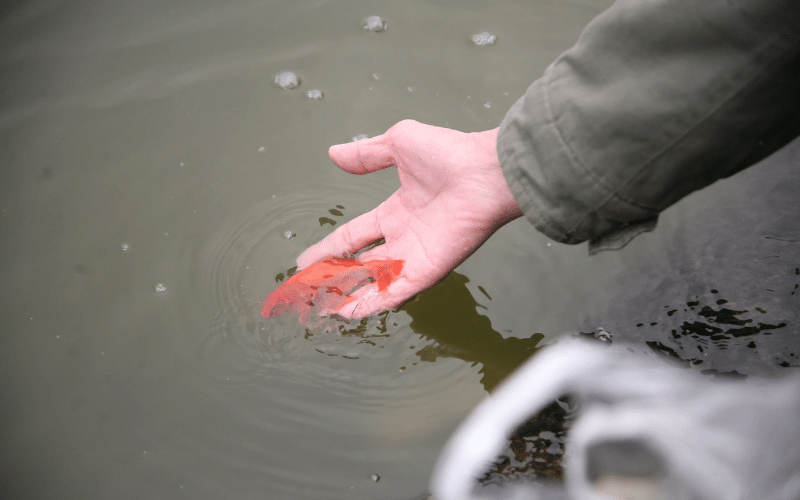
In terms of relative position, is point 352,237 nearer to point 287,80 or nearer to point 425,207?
point 425,207

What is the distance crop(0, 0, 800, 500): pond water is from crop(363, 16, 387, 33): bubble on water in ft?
0.05

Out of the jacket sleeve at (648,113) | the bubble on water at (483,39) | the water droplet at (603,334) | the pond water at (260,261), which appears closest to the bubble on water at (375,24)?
the pond water at (260,261)

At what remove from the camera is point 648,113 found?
1354mm

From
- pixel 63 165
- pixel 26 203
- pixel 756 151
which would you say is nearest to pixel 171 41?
pixel 63 165

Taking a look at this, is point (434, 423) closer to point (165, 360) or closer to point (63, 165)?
point (165, 360)

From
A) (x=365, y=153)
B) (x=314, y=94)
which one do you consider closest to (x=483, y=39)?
(x=314, y=94)

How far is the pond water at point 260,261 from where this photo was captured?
1.78 metres

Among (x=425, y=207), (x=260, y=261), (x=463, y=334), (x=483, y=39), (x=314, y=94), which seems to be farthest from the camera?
(x=483, y=39)

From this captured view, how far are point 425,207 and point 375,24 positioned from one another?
51.1 inches

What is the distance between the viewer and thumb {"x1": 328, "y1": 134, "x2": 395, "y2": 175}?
1.85 meters

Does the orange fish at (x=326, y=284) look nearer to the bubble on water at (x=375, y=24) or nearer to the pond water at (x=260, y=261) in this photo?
the pond water at (x=260, y=261)

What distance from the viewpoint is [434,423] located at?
5.91 feet

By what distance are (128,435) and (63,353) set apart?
40 centimetres

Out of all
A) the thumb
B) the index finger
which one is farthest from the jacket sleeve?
the index finger
